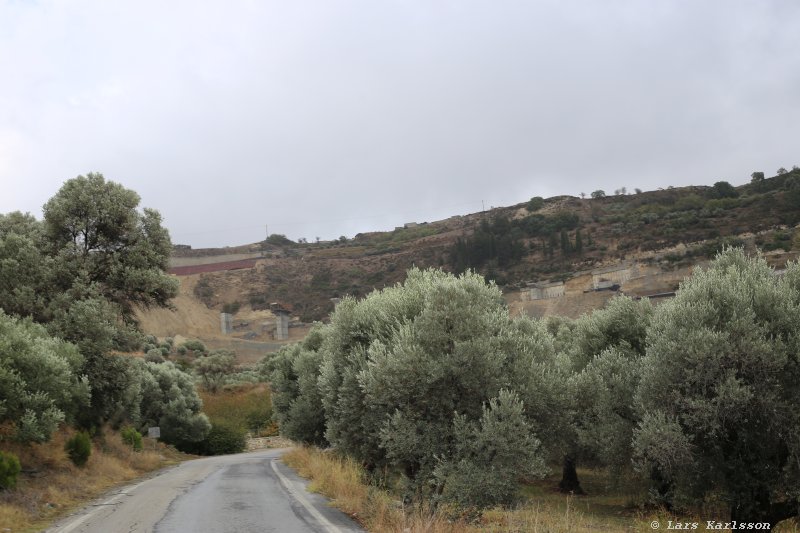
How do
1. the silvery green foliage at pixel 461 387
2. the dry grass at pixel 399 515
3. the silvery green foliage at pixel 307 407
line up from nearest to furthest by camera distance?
the dry grass at pixel 399 515, the silvery green foliage at pixel 461 387, the silvery green foliage at pixel 307 407

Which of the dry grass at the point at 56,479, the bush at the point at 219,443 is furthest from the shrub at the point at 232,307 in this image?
the dry grass at the point at 56,479

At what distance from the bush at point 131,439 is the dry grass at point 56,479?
6.96 feet

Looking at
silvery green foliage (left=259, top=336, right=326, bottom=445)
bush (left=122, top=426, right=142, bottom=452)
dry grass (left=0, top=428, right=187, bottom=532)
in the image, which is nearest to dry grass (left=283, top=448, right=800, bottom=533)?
silvery green foliage (left=259, top=336, right=326, bottom=445)

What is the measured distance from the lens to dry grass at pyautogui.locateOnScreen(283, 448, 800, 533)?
9.22 meters

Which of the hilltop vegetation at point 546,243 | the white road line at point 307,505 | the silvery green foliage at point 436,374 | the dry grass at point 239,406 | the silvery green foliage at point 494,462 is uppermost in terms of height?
the hilltop vegetation at point 546,243

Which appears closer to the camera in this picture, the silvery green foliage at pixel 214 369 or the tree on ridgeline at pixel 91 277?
the tree on ridgeline at pixel 91 277

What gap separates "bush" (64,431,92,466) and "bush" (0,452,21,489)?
219 inches

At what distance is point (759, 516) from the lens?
41.4 ft

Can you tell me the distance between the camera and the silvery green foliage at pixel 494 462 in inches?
427

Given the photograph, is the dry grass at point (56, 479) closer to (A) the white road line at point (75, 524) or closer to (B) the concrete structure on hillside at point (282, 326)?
(A) the white road line at point (75, 524)

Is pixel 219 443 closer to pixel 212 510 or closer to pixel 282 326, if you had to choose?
pixel 212 510

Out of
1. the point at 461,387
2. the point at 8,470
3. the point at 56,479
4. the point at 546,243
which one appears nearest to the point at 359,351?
the point at 461,387

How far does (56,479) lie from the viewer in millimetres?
16078

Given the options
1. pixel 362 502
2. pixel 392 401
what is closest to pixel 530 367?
pixel 392 401
